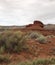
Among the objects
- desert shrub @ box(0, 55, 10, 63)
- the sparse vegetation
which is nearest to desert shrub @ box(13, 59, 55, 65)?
the sparse vegetation

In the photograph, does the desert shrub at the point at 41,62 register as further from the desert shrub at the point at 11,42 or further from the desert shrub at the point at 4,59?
the desert shrub at the point at 11,42

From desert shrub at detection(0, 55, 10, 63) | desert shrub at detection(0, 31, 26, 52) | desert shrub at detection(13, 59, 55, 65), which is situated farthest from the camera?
desert shrub at detection(0, 31, 26, 52)

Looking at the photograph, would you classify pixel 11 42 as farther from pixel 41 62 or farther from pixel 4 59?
pixel 41 62

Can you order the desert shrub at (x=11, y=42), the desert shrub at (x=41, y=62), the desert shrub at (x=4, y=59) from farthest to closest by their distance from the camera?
the desert shrub at (x=11, y=42)
the desert shrub at (x=4, y=59)
the desert shrub at (x=41, y=62)

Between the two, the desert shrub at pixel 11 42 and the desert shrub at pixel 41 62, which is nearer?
the desert shrub at pixel 41 62

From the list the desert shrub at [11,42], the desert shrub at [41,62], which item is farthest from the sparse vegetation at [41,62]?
the desert shrub at [11,42]

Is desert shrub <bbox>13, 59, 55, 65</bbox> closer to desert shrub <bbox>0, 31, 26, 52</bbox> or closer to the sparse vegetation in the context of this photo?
the sparse vegetation

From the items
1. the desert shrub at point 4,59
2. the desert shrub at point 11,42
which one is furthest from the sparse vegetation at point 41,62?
the desert shrub at point 11,42

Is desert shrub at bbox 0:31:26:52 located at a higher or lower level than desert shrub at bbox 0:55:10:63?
higher

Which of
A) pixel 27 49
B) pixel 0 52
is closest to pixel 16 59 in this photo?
pixel 0 52

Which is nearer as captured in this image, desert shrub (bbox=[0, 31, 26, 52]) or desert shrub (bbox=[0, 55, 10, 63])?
desert shrub (bbox=[0, 55, 10, 63])

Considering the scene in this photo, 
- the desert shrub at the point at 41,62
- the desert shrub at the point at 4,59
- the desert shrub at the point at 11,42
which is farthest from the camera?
the desert shrub at the point at 11,42

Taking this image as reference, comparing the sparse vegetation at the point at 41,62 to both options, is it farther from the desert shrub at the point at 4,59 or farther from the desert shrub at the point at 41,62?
the desert shrub at the point at 4,59

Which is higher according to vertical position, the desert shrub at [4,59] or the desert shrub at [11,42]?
the desert shrub at [11,42]
